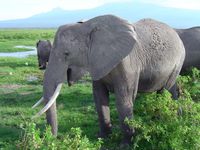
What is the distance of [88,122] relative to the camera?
28.3 ft

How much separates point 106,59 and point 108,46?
0.21 meters

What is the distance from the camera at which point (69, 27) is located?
6355 mm

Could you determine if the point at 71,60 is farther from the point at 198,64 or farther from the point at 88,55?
the point at 198,64

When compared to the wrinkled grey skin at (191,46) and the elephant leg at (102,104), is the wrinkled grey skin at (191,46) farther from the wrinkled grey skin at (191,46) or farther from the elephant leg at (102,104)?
the elephant leg at (102,104)

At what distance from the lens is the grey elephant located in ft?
20.6

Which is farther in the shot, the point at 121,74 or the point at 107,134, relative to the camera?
the point at 107,134

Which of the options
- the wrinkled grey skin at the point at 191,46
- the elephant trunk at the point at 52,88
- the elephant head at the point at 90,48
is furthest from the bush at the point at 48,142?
the wrinkled grey skin at the point at 191,46

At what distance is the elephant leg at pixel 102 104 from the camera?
7.22 m

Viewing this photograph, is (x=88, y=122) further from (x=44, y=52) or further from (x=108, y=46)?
(x=44, y=52)

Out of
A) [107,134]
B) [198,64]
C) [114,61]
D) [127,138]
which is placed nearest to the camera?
[114,61]

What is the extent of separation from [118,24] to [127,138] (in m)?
1.91

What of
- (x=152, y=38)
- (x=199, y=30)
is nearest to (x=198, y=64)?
(x=199, y=30)

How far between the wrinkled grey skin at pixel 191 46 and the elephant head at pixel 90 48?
4.51 m

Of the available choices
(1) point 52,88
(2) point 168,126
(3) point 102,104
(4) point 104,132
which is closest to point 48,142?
(1) point 52,88
